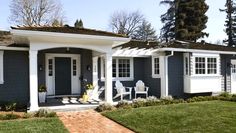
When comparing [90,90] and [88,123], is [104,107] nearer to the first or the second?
[88,123]

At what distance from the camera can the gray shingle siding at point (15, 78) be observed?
37.1ft

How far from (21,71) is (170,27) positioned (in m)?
29.7

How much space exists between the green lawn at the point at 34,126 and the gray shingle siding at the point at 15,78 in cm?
328

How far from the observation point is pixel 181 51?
1410 centimetres

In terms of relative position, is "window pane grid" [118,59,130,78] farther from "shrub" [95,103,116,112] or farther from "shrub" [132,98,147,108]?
"shrub" [95,103,116,112]

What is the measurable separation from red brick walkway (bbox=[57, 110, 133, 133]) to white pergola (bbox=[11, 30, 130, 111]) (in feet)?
4.67

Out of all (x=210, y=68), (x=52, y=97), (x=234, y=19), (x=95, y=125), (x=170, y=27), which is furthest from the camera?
(x=234, y=19)

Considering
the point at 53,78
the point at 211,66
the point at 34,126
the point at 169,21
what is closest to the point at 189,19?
the point at 169,21

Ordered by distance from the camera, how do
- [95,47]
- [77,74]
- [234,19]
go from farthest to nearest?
[234,19]
[77,74]
[95,47]

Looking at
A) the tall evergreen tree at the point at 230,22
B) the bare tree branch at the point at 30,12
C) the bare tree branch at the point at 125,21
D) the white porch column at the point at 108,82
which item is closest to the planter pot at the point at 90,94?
the white porch column at the point at 108,82

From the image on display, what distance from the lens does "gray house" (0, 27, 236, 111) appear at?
36.6 feet

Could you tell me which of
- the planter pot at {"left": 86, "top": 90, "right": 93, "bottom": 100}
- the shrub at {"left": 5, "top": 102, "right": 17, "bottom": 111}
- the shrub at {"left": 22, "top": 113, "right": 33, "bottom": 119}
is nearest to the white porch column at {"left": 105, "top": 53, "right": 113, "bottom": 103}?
the planter pot at {"left": 86, "top": 90, "right": 93, "bottom": 100}

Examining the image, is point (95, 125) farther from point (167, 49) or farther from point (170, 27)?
point (170, 27)

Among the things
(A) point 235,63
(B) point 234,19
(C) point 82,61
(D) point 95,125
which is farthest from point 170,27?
(D) point 95,125
